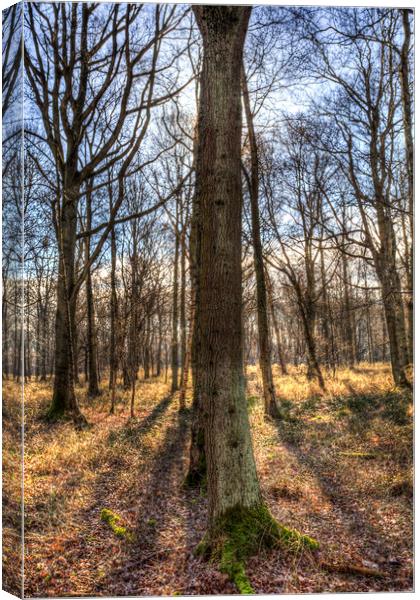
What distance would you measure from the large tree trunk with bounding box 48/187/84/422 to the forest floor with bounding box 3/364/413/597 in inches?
4.1

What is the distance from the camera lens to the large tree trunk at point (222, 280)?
2.45 meters

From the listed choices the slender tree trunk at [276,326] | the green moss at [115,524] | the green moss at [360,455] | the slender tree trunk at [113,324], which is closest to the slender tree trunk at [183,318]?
the slender tree trunk at [113,324]

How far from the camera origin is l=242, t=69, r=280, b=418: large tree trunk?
10.2 feet

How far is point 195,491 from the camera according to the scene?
300cm

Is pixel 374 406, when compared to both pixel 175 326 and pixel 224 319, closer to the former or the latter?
pixel 224 319

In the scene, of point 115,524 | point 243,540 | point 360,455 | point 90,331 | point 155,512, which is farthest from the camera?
point 90,331

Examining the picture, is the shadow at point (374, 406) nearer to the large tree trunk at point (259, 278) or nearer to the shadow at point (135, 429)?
the large tree trunk at point (259, 278)

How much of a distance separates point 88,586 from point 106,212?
2.59m

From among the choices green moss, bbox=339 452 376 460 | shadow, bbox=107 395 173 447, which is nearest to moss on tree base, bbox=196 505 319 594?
green moss, bbox=339 452 376 460

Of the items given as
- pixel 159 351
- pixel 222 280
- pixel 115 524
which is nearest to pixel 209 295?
pixel 222 280

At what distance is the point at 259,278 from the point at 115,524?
6.67 feet

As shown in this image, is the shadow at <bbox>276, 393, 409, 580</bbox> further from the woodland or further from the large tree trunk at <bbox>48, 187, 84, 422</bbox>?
the large tree trunk at <bbox>48, 187, 84, 422</bbox>

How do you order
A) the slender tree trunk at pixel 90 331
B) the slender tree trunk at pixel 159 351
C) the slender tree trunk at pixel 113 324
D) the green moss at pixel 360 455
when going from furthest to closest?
the slender tree trunk at pixel 159 351, the slender tree trunk at pixel 113 324, the slender tree trunk at pixel 90 331, the green moss at pixel 360 455

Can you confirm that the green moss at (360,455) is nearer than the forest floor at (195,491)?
No
